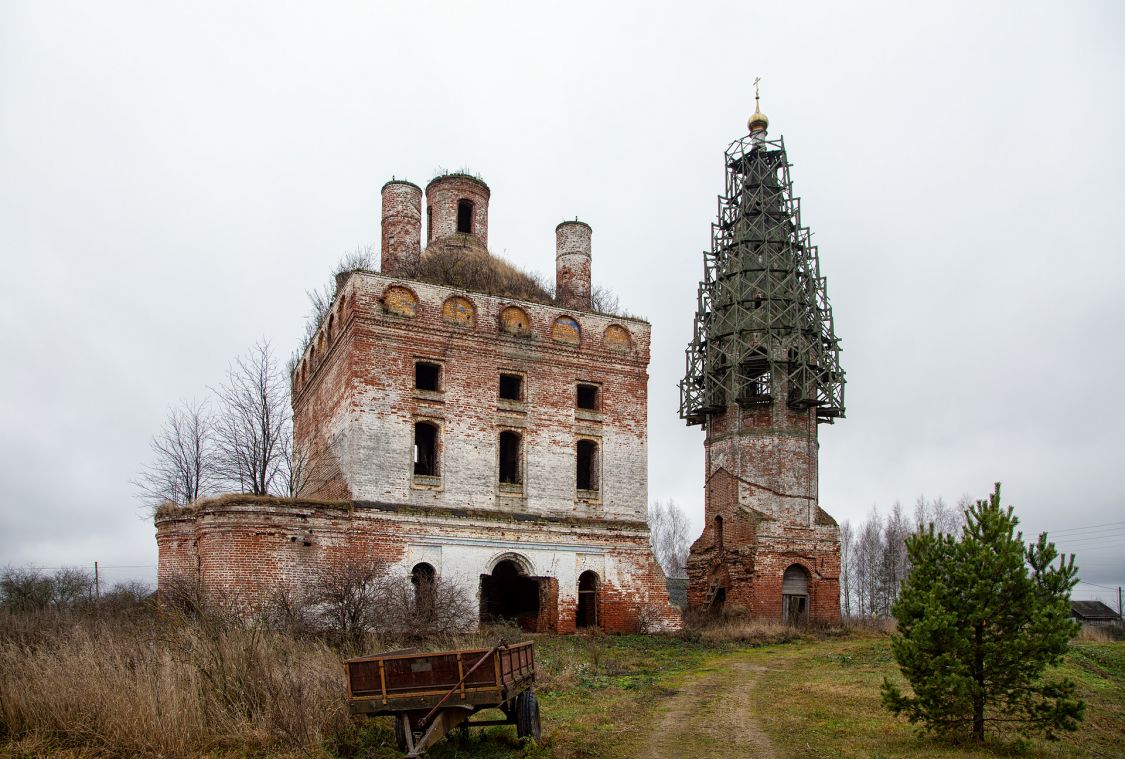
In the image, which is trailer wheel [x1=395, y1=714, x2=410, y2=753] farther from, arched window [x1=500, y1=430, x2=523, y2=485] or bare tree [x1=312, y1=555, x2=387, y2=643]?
arched window [x1=500, y1=430, x2=523, y2=485]

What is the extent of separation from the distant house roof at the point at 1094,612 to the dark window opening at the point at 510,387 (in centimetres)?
3709

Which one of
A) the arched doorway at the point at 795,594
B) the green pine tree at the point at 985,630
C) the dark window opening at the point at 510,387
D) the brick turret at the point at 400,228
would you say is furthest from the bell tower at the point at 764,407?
the green pine tree at the point at 985,630

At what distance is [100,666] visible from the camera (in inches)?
395

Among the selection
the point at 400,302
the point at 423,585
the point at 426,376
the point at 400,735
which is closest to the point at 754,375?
the point at 426,376

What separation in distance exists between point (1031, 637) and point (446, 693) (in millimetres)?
6044

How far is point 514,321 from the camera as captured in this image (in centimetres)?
2400

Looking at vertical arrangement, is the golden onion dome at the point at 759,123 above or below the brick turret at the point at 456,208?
above

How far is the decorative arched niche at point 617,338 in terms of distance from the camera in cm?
2504

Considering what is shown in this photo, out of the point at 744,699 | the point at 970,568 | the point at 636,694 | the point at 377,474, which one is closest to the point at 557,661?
the point at 636,694

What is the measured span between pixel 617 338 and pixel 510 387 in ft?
11.1

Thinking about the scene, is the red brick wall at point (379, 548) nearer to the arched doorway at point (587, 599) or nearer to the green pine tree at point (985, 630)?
the arched doorway at point (587, 599)

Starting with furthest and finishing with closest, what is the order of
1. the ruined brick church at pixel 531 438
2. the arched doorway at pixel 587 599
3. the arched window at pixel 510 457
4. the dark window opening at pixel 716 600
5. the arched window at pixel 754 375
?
the arched window at pixel 754 375 < the dark window opening at pixel 716 600 < the arched window at pixel 510 457 < the arched doorway at pixel 587 599 < the ruined brick church at pixel 531 438

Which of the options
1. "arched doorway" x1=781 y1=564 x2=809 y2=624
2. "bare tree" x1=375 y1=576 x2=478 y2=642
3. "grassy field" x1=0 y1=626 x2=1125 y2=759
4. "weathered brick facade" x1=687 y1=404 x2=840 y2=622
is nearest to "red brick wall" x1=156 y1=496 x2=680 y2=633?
"bare tree" x1=375 y1=576 x2=478 y2=642

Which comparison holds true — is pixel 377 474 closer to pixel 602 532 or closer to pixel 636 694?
pixel 602 532
